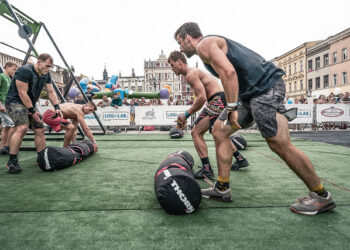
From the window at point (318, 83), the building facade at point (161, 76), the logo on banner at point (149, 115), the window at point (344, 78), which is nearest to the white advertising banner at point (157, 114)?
the logo on banner at point (149, 115)

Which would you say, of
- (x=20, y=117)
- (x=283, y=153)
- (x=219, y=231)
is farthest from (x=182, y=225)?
(x=20, y=117)

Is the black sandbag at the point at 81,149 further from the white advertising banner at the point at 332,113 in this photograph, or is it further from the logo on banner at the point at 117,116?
the white advertising banner at the point at 332,113

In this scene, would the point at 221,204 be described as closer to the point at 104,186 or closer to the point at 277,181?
the point at 277,181

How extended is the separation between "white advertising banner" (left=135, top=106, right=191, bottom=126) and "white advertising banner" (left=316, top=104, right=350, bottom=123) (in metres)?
7.52

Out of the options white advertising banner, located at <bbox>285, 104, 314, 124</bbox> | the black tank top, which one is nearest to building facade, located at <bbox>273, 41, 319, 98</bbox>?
white advertising banner, located at <bbox>285, 104, 314, 124</bbox>

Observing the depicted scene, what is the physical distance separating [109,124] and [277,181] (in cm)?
1109

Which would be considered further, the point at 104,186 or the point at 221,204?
the point at 104,186

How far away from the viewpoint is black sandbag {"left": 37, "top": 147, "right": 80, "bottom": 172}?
13.0 ft

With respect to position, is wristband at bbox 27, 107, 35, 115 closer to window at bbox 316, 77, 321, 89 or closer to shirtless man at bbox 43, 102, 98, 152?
shirtless man at bbox 43, 102, 98, 152

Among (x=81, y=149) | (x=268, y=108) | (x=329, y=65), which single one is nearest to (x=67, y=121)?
(x=81, y=149)

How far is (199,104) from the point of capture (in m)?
3.96

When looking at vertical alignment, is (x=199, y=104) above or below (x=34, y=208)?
above

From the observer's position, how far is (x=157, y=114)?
13.4 meters

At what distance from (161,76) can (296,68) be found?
43716mm
